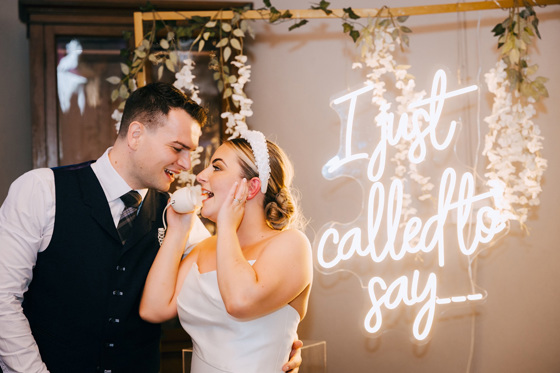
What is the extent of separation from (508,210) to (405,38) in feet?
3.94

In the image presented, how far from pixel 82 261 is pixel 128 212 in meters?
0.26

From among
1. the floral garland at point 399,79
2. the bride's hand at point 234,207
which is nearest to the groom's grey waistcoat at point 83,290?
the bride's hand at point 234,207

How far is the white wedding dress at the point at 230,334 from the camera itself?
1.93 meters

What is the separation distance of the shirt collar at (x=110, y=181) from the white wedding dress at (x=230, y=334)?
1.54 feet

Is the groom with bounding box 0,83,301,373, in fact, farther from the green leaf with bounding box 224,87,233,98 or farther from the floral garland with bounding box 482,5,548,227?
the floral garland with bounding box 482,5,548,227

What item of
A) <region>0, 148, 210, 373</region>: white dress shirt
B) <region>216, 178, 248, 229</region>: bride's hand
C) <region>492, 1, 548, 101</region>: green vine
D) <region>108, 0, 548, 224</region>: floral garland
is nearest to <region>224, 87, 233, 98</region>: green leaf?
<region>108, 0, 548, 224</region>: floral garland

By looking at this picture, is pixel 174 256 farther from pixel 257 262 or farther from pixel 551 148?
pixel 551 148

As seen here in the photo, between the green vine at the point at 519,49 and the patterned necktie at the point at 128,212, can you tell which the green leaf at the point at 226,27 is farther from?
A: the green vine at the point at 519,49

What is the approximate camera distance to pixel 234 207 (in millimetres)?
1965

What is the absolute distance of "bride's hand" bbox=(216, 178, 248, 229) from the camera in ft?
6.32

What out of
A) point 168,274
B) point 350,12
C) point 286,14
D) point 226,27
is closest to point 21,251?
point 168,274

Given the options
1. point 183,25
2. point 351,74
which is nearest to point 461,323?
point 351,74

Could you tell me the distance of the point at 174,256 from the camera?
6.88 ft

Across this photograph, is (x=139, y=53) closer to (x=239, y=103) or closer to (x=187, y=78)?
(x=187, y=78)
